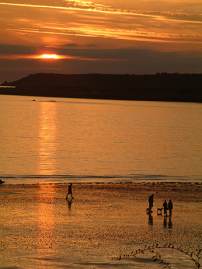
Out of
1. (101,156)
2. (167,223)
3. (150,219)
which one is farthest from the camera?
(101,156)

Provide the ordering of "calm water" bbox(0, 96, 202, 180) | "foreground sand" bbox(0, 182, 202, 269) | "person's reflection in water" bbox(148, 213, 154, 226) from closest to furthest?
1. "foreground sand" bbox(0, 182, 202, 269)
2. "person's reflection in water" bbox(148, 213, 154, 226)
3. "calm water" bbox(0, 96, 202, 180)

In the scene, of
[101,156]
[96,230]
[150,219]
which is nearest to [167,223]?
[150,219]

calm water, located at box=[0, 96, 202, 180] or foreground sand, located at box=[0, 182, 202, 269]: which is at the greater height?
calm water, located at box=[0, 96, 202, 180]

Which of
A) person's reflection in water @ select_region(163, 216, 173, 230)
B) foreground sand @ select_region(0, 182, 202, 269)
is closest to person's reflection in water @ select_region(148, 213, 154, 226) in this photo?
foreground sand @ select_region(0, 182, 202, 269)

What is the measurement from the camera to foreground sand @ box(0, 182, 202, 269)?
91.2 feet

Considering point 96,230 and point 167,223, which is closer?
point 96,230

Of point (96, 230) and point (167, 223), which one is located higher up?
point (167, 223)

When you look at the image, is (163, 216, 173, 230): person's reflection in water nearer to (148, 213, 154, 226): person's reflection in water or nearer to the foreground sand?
the foreground sand

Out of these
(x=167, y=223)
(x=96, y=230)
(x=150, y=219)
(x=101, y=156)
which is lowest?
(x=96, y=230)

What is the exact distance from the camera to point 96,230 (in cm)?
3350

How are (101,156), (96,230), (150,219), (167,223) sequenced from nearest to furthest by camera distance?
(96,230) < (167,223) < (150,219) < (101,156)

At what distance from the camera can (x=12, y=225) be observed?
34062 millimetres

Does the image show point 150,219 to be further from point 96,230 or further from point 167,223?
point 96,230

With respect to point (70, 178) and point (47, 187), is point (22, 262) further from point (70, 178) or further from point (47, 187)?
point (70, 178)
